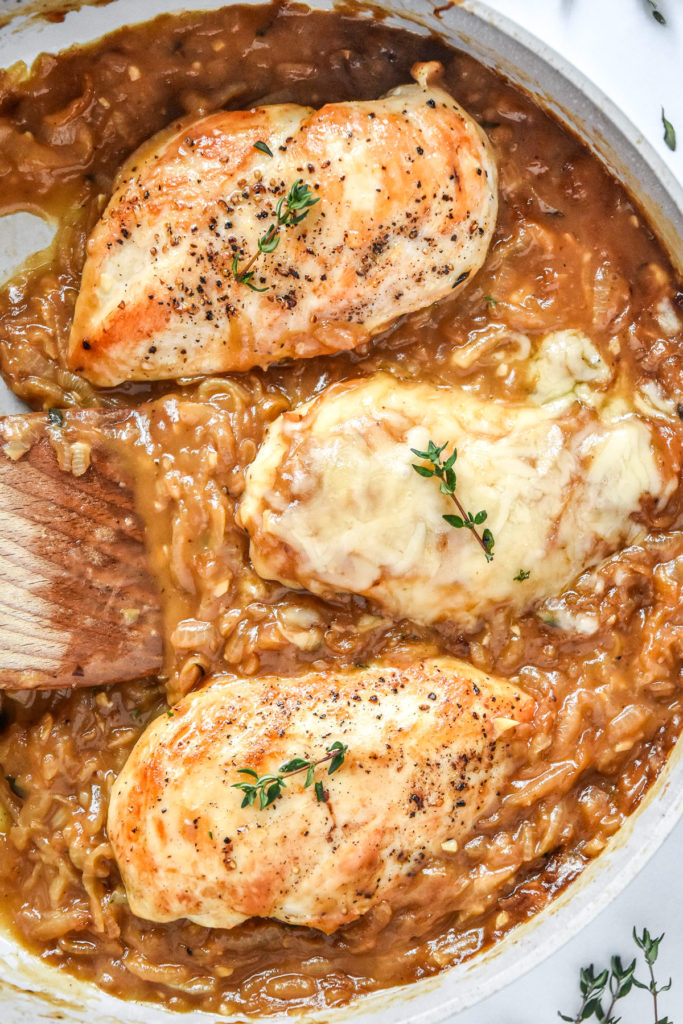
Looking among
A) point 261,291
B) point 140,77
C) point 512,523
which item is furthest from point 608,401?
point 140,77

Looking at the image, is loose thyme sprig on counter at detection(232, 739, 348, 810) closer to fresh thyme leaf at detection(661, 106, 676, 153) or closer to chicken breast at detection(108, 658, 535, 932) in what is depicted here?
chicken breast at detection(108, 658, 535, 932)

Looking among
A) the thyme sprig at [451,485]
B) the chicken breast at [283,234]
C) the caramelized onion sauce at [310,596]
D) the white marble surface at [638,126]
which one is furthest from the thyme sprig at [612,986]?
the chicken breast at [283,234]

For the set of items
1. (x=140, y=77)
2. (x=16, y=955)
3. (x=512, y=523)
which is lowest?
(x=16, y=955)

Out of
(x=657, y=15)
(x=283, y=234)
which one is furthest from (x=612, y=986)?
(x=657, y=15)

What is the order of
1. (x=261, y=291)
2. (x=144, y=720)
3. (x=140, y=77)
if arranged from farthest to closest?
(x=144, y=720) < (x=140, y=77) < (x=261, y=291)

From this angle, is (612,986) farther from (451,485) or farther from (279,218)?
(279,218)

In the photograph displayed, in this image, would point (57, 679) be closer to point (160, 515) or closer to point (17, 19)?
point (160, 515)

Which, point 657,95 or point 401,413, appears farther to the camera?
point 657,95
